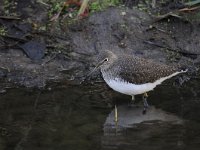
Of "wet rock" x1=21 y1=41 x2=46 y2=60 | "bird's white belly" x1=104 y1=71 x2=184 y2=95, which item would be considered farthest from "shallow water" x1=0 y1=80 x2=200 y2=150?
"wet rock" x1=21 y1=41 x2=46 y2=60

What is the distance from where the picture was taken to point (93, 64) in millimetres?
10852

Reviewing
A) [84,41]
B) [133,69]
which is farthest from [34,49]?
[133,69]

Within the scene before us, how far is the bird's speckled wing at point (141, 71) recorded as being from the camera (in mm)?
9594

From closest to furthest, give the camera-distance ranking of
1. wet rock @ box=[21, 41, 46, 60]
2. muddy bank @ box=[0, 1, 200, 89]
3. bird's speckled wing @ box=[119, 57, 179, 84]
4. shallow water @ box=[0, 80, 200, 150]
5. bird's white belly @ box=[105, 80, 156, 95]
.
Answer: shallow water @ box=[0, 80, 200, 150], bird's white belly @ box=[105, 80, 156, 95], bird's speckled wing @ box=[119, 57, 179, 84], muddy bank @ box=[0, 1, 200, 89], wet rock @ box=[21, 41, 46, 60]

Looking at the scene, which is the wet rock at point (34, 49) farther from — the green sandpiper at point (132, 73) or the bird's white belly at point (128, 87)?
the bird's white belly at point (128, 87)

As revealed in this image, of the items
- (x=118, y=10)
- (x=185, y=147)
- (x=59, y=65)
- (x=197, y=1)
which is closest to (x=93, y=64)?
(x=59, y=65)

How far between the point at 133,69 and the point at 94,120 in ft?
3.66

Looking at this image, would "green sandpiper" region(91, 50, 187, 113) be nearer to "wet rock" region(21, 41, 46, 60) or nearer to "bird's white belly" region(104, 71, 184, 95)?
"bird's white belly" region(104, 71, 184, 95)

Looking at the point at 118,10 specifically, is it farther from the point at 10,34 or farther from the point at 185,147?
the point at 185,147

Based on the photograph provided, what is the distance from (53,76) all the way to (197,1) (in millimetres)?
3090

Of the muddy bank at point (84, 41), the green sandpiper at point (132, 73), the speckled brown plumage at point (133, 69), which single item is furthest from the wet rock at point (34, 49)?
the speckled brown plumage at point (133, 69)

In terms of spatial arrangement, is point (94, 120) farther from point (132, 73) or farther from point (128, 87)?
point (132, 73)

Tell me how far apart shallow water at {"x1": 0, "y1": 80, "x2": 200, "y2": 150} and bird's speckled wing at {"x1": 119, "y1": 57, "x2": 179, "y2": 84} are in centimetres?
42

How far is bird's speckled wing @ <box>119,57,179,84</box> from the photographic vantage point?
31.5 feet
